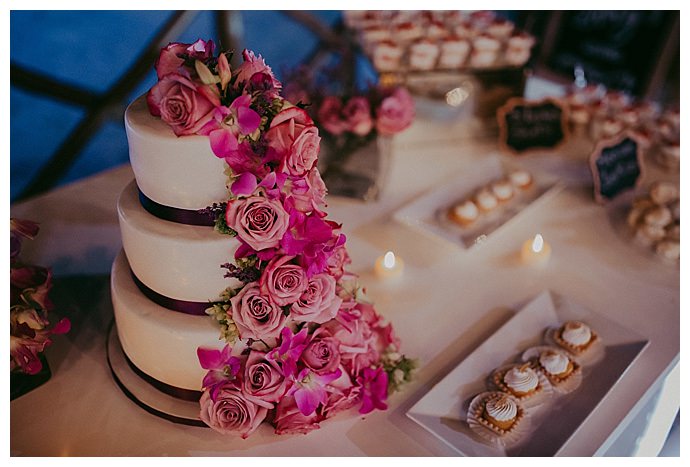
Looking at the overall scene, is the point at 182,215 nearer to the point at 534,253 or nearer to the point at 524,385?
the point at 524,385

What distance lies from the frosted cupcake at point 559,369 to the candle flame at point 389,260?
1.60 ft

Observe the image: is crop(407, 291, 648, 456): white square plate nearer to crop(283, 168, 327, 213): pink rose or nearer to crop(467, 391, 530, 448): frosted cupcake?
crop(467, 391, 530, 448): frosted cupcake

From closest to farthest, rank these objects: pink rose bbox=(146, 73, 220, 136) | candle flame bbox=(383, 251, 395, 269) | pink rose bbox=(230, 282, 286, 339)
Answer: pink rose bbox=(146, 73, 220, 136) → pink rose bbox=(230, 282, 286, 339) → candle flame bbox=(383, 251, 395, 269)

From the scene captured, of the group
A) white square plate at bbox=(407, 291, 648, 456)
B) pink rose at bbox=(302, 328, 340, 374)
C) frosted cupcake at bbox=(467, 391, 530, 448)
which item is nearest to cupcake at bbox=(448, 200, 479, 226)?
white square plate at bbox=(407, 291, 648, 456)

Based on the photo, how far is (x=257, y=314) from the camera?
1.24 meters

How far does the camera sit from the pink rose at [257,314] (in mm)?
1238

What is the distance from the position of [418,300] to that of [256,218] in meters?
0.79

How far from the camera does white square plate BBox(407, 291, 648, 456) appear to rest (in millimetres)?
1432

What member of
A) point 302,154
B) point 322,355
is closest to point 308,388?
point 322,355

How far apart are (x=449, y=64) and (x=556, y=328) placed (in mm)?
1231

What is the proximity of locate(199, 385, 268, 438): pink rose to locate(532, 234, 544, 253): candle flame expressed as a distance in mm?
1055

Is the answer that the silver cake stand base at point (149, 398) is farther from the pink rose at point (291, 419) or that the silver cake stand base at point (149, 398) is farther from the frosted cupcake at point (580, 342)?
the frosted cupcake at point (580, 342)
